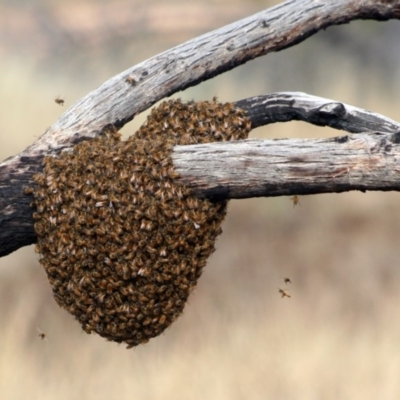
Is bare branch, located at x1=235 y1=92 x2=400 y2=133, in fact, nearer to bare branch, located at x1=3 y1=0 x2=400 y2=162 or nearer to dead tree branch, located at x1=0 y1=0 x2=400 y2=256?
dead tree branch, located at x1=0 y1=0 x2=400 y2=256

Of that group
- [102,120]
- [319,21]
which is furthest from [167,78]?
[319,21]

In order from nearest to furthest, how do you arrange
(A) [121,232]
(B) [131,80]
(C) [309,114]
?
(A) [121,232], (C) [309,114], (B) [131,80]

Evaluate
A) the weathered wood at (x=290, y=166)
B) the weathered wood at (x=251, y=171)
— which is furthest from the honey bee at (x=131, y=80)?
the weathered wood at (x=290, y=166)

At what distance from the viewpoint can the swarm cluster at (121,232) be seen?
243 cm

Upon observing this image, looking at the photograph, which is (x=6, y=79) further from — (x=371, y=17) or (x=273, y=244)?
(x=371, y=17)

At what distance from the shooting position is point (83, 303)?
8.50 feet

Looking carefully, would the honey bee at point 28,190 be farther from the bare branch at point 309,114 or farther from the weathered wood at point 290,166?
the bare branch at point 309,114

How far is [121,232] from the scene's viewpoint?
244 cm

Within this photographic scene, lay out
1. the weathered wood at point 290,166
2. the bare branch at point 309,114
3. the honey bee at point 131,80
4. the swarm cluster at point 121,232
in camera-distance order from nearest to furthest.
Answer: the weathered wood at point 290,166
the swarm cluster at point 121,232
the bare branch at point 309,114
the honey bee at point 131,80

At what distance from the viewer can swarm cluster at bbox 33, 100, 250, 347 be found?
2.43m

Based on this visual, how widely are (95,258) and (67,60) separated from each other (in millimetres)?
4793

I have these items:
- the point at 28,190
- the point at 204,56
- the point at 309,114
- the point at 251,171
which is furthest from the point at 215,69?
the point at 28,190

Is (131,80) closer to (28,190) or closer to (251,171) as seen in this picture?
(28,190)

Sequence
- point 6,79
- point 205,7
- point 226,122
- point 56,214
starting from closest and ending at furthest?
point 56,214 < point 226,122 < point 6,79 < point 205,7
